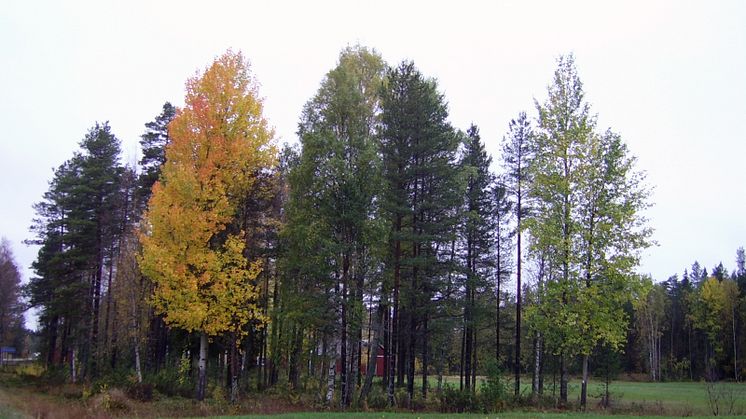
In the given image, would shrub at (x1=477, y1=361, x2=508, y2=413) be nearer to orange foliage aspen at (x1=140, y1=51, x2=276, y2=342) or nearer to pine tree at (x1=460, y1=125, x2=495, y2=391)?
pine tree at (x1=460, y1=125, x2=495, y2=391)

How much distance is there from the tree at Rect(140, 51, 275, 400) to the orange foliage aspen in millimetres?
36

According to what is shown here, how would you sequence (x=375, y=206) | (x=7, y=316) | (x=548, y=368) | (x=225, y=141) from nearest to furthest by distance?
(x=225, y=141)
(x=375, y=206)
(x=548, y=368)
(x=7, y=316)

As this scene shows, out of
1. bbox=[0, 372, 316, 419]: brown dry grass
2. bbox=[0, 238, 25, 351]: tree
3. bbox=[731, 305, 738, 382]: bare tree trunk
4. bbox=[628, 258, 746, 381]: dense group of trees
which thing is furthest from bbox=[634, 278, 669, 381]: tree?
bbox=[0, 238, 25, 351]: tree

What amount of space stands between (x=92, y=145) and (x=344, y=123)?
69.5ft

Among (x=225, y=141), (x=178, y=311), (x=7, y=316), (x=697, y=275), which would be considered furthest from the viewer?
(x=697, y=275)

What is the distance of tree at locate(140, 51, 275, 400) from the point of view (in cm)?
1853

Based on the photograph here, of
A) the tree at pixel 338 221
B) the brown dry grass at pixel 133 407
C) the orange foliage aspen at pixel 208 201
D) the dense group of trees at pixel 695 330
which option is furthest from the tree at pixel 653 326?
the orange foliage aspen at pixel 208 201

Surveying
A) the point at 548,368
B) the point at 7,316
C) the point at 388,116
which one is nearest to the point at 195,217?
the point at 388,116

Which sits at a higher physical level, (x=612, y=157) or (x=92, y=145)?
(x=92, y=145)

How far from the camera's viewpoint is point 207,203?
19641 mm

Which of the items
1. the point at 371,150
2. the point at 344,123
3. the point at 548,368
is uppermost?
the point at 344,123

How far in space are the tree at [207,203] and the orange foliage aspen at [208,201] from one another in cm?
4

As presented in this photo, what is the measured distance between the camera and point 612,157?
817 inches

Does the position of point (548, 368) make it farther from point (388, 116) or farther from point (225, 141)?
point (225, 141)
